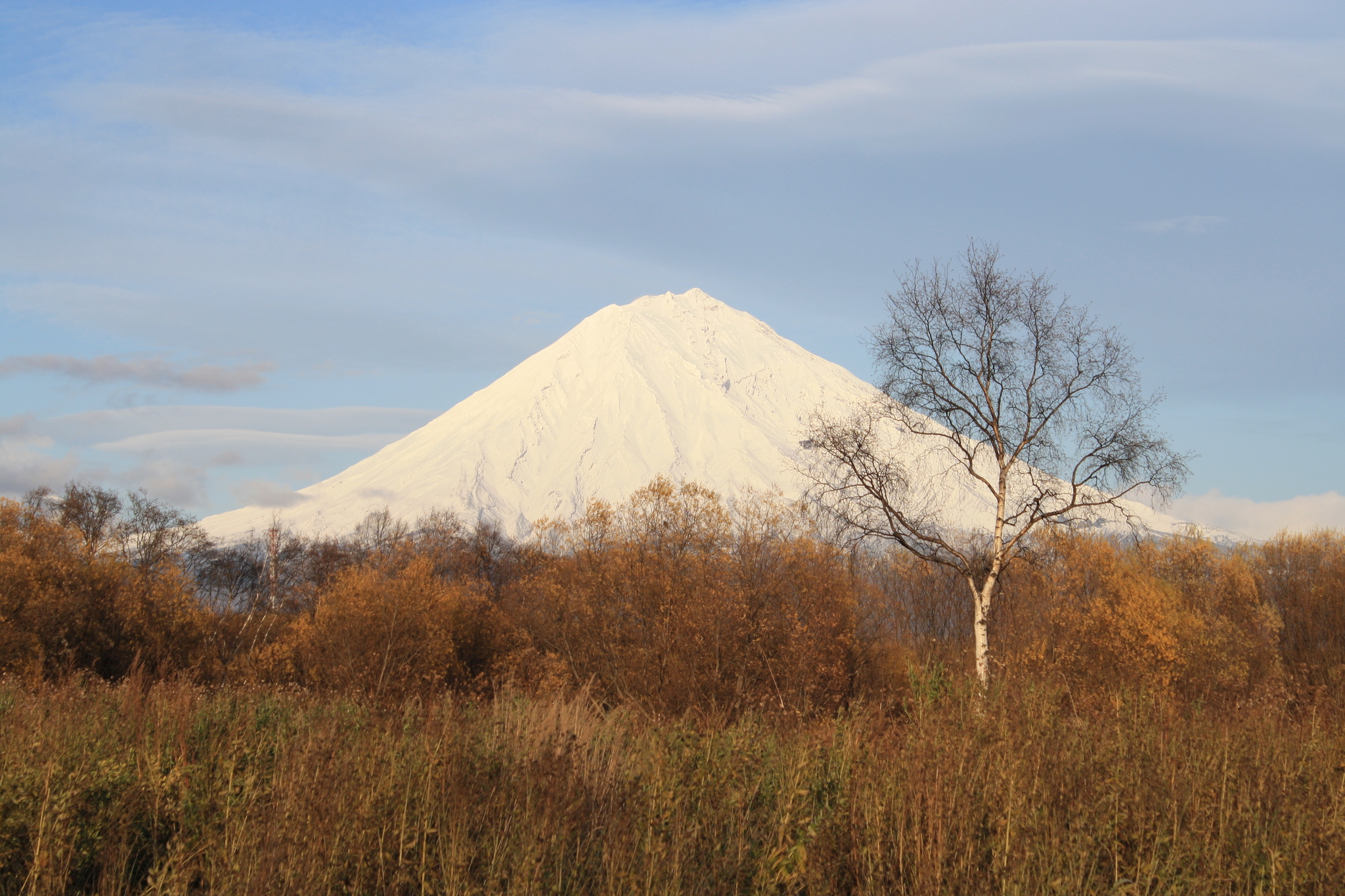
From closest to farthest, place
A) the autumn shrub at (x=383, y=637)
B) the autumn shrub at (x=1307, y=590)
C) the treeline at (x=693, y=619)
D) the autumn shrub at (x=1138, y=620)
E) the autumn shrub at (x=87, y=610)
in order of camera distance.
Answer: the autumn shrub at (x=87, y=610) → the treeline at (x=693, y=619) → the autumn shrub at (x=1138, y=620) → the autumn shrub at (x=383, y=637) → the autumn shrub at (x=1307, y=590)

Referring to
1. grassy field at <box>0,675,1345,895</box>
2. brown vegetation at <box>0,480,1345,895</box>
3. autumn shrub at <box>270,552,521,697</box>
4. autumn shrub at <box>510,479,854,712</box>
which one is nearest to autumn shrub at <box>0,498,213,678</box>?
autumn shrub at <box>270,552,521,697</box>

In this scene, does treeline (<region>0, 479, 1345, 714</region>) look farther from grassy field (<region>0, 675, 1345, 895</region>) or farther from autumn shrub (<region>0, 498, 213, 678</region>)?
grassy field (<region>0, 675, 1345, 895</region>)

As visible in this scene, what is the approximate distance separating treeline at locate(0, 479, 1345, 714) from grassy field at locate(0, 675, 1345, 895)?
764 cm

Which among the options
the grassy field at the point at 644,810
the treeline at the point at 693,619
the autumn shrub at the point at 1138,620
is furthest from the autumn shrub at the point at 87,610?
the autumn shrub at the point at 1138,620

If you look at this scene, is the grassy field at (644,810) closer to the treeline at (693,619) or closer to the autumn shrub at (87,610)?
the treeline at (693,619)

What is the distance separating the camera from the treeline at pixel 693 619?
2216 cm

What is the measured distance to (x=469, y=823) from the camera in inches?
189

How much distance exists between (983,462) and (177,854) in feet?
68.4

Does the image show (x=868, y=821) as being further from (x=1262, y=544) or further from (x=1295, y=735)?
(x=1262, y=544)

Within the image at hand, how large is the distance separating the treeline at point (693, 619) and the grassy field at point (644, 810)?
7637mm

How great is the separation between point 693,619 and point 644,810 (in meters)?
19.0

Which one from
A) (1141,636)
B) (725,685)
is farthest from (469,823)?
(1141,636)

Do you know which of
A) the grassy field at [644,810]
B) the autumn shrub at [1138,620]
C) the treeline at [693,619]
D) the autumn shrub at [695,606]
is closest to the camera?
the grassy field at [644,810]

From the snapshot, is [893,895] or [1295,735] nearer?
[893,895]
